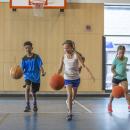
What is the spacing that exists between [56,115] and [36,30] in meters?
7.53

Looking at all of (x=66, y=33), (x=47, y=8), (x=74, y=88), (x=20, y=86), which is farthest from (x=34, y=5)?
(x=74, y=88)

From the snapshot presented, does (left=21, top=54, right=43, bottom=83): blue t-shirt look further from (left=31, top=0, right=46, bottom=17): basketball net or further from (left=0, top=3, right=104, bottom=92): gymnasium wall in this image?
(left=0, top=3, right=104, bottom=92): gymnasium wall

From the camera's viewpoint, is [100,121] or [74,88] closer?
[100,121]

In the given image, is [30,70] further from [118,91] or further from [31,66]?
[118,91]

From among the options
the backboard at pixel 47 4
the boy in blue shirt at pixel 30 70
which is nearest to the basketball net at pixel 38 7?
the backboard at pixel 47 4

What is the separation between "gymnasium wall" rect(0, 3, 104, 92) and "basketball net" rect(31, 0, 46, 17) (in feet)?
0.61

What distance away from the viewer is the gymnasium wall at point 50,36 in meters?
16.4

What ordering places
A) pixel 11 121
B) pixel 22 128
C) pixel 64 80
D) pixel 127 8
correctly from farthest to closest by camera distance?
pixel 127 8 < pixel 64 80 < pixel 11 121 < pixel 22 128

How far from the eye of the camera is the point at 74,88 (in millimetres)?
9289

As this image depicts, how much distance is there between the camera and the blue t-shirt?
10156 millimetres

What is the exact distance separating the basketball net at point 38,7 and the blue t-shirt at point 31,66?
5.90m

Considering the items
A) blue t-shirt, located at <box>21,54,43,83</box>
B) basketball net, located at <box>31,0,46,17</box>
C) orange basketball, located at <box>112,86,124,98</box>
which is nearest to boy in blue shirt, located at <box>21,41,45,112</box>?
blue t-shirt, located at <box>21,54,43,83</box>

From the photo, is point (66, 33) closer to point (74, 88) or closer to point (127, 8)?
point (127, 8)

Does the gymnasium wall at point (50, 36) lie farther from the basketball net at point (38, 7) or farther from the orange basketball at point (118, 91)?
the orange basketball at point (118, 91)
